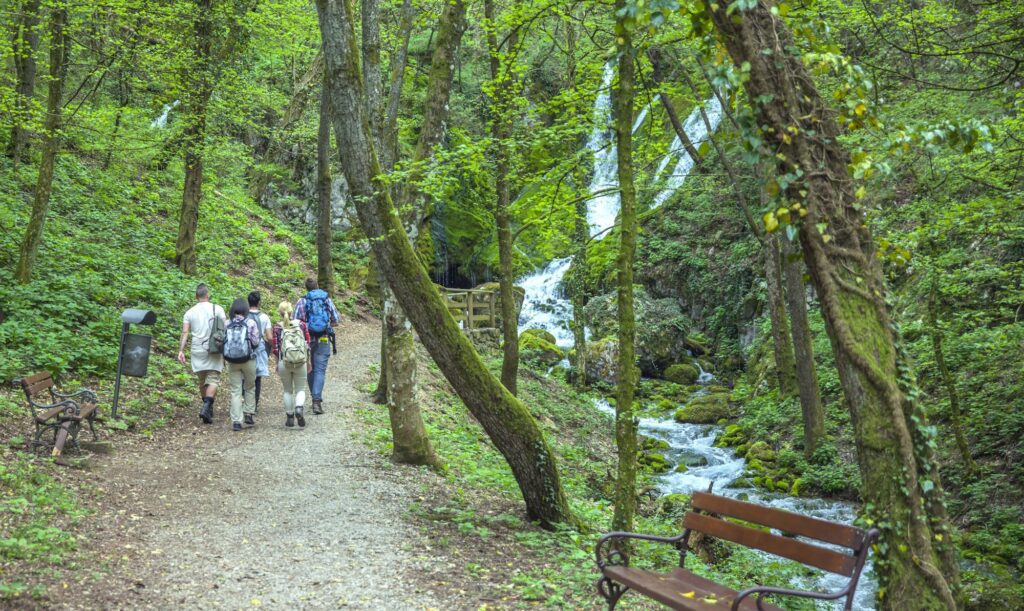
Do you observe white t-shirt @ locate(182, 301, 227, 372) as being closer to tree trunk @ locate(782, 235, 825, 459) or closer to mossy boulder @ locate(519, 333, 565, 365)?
tree trunk @ locate(782, 235, 825, 459)

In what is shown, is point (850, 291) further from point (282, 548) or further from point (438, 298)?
point (282, 548)

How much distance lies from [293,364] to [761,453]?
881cm

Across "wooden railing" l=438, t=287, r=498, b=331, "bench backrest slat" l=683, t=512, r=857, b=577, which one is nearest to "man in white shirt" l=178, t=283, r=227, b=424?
"bench backrest slat" l=683, t=512, r=857, b=577

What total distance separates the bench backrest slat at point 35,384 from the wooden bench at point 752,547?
226 inches

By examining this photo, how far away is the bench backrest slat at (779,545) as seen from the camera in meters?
3.26

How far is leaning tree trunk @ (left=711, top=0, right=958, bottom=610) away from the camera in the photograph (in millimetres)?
3244

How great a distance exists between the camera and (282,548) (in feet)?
17.6

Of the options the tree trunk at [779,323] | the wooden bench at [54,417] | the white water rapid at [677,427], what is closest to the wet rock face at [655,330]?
the white water rapid at [677,427]

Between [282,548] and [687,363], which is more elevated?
[687,363]

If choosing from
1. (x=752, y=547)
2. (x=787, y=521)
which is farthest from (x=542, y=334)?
(x=787, y=521)

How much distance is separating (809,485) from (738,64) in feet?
31.3

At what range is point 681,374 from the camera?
19406 mm

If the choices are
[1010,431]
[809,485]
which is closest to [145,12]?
[809,485]

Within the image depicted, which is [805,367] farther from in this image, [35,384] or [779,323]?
[35,384]
